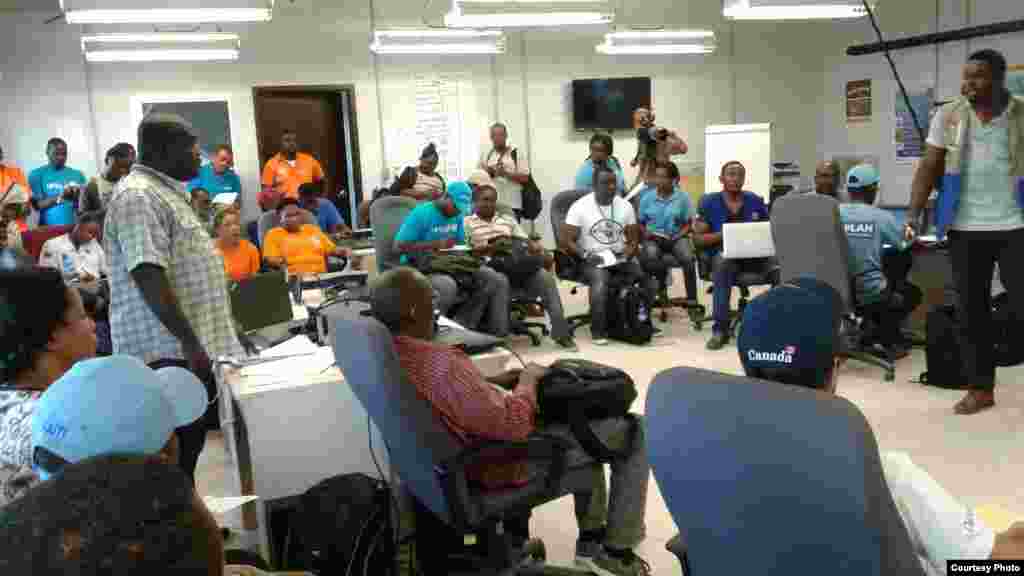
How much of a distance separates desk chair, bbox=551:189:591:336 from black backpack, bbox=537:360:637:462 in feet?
11.7

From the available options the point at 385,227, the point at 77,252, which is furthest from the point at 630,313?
the point at 77,252

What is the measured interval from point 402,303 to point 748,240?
Result: 12.7ft

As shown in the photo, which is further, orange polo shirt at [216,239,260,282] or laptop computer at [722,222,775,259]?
laptop computer at [722,222,775,259]

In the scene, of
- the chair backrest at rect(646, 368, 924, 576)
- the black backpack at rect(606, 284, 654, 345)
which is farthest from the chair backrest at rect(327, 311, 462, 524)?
the black backpack at rect(606, 284, 654, 345)

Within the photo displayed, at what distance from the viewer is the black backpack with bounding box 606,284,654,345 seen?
5.93 metres

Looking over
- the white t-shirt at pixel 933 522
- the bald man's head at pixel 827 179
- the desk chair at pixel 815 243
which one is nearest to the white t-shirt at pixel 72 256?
the desk chair at pixel 815 243

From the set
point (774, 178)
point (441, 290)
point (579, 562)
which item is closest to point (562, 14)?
point (441, 290)

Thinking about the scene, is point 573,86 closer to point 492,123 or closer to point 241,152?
point 492,123

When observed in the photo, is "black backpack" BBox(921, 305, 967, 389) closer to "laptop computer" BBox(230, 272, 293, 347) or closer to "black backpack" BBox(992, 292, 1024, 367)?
"black backpack" BBox(992, 292, 1024, 367)

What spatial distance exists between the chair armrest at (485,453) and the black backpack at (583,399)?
104mm

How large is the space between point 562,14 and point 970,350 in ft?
11.9

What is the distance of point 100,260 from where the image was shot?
6.20m

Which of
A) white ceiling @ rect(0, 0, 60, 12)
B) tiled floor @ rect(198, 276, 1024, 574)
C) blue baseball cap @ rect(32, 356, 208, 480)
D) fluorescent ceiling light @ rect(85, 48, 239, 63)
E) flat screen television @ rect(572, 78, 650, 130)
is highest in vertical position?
white ceiling @ rect(0, 0, 60, 12)

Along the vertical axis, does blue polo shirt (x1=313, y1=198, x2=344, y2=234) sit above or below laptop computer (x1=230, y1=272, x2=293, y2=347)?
above
